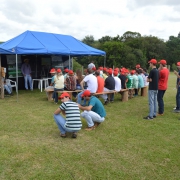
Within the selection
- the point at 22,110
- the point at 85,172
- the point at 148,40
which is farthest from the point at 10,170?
the point at 148,40

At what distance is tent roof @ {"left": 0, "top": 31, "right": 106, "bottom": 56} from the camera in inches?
352

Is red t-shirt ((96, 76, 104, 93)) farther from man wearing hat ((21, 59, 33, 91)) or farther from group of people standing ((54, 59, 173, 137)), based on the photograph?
man wearing hat ((21, 59, 33, 91))

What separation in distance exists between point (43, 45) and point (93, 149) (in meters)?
7.14

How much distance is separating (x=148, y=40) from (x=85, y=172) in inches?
2008

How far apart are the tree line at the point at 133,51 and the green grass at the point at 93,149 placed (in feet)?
109

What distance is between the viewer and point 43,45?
10.2m

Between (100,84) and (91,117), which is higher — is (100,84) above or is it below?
above

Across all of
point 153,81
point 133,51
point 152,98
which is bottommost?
point 152,98

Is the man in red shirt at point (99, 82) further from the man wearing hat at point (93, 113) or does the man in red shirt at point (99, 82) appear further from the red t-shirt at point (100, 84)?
the man wearing hat at point (93, 113)

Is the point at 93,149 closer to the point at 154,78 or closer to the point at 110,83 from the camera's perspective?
the point at 154,78

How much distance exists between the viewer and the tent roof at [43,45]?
29.3ft

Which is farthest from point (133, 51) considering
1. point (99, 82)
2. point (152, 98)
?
point (152, 98)

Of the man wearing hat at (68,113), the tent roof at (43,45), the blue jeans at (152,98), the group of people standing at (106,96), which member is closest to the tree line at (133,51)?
the tent roof at (43,45)

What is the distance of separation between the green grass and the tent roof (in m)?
3.35
